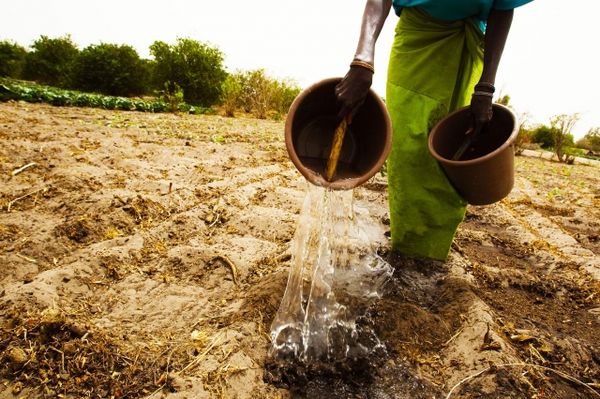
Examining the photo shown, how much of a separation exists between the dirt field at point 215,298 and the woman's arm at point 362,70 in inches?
38.9

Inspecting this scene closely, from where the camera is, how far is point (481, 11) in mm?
1797

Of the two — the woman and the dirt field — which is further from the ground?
the woman

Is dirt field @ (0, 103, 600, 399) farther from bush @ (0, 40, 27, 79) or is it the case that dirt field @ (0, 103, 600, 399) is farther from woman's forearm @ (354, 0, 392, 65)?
bush @ (0, 40, 27, 79)

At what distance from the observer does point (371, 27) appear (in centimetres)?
153

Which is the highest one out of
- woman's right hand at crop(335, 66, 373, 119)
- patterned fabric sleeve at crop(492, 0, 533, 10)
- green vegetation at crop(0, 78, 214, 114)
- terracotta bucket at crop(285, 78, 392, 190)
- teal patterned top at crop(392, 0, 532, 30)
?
patterned fabric sleeve at crop(492, 0, 533, 10)

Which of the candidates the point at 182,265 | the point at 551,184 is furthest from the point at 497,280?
the point at 551,184

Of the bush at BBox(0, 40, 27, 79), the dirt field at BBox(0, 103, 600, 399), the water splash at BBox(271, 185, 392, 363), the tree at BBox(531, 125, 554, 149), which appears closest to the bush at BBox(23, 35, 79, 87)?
the bush at BBox(0, 40, 27, 79)

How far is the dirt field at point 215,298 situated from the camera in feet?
4.28

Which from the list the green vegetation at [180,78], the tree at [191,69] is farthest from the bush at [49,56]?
the tree at [191,69]

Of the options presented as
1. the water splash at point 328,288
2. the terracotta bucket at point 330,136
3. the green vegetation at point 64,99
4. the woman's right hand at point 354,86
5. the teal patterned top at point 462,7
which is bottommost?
the water splash at point 328,288

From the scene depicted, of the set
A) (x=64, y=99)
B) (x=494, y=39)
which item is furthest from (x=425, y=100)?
(x=64, y=99)

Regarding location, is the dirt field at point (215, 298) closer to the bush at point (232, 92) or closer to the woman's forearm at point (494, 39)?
the woman's forearm at point (494, 39)

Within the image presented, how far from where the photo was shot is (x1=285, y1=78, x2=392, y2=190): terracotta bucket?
1.54 meters

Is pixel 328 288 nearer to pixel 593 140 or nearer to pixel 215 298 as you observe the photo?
pixel 215 298
